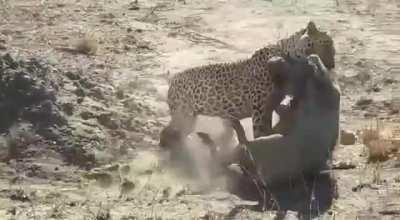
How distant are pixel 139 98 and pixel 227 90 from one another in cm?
237

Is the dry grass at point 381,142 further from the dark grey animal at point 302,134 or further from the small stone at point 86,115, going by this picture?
the small stone at point 86,115

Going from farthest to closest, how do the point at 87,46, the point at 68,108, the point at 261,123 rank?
the point at 87,46 < the point at 68,108 < the point at 261,123

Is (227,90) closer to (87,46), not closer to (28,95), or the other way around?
(28,95)

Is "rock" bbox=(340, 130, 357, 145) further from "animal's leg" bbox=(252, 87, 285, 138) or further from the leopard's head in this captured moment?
"animal's leg" bbox=(252, 87, 285, 138)

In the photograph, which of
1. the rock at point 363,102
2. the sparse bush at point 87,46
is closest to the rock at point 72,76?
the sparse bush at point 87,46

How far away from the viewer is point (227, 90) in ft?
37.6

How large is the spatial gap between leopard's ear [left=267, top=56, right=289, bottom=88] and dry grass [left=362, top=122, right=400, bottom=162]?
121 centimetres

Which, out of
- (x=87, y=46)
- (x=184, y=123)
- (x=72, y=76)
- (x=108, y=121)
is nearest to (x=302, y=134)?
(x=184, y=123)

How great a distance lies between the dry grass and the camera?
10.7 m

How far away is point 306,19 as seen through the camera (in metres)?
19.5

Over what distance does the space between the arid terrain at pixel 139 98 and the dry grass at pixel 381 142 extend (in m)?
0.04

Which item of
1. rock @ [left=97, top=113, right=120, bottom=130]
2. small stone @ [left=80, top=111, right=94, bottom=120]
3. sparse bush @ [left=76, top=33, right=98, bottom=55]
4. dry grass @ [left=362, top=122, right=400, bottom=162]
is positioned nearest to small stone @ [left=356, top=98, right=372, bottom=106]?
dry grass @ [left=362, top=122, right=400, bottom=162]

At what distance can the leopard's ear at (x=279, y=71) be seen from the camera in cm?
1055

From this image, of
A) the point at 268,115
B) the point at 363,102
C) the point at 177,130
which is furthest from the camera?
the point at 363,102
